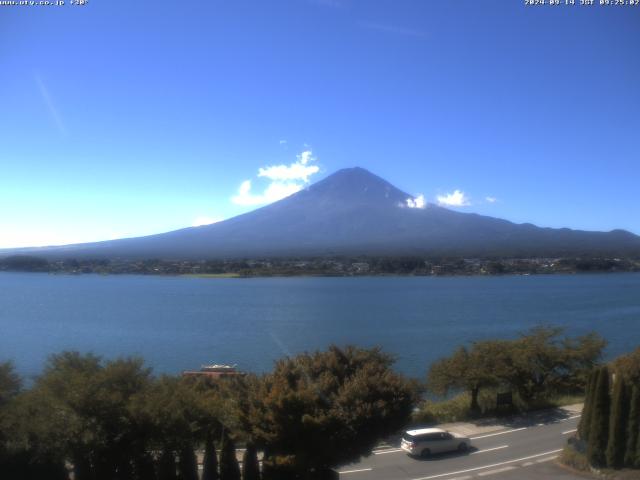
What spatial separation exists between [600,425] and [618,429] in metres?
Answer: 0.22

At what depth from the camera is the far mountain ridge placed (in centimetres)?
10250

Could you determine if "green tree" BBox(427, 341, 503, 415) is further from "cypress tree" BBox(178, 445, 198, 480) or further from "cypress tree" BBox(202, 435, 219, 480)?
"cypress tree" BBox(178, 445, 198, 480)

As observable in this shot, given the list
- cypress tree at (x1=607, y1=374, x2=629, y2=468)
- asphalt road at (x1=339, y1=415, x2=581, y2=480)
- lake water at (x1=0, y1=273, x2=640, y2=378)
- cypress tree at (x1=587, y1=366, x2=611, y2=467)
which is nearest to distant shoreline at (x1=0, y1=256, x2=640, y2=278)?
lake water at (x1=0, y1=273, x2=640, y2=378)

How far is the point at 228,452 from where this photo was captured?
697cm

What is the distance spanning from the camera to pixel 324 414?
644 centimetres

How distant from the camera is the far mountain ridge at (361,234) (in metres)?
102

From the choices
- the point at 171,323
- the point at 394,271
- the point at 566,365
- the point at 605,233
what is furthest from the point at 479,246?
the point at 566,365

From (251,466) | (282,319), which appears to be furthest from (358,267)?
(251,466)

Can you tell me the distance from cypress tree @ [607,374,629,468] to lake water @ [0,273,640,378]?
446 inches

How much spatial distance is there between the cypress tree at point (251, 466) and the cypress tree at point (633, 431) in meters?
4.84

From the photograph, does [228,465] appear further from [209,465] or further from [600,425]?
[600,425]

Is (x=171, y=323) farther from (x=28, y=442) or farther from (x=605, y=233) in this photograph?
(x=605, y=233)

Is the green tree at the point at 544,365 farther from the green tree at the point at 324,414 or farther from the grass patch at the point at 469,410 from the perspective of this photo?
the green tree at the point at 324,414

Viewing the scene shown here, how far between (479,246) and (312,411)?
105205 mm
